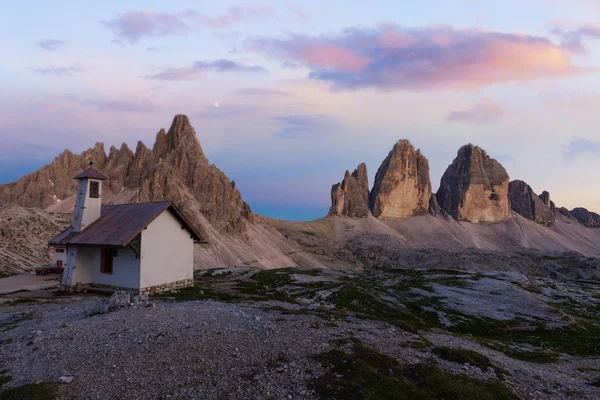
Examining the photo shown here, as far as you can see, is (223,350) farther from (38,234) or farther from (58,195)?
(58,195)

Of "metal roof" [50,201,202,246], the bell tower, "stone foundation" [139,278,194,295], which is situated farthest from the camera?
the bell tower

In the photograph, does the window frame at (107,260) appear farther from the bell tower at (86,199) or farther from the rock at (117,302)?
the rock at (117,302)

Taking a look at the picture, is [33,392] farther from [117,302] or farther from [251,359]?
[117,302]

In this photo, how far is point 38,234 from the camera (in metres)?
81.2

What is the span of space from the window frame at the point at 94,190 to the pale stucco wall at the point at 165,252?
853cm

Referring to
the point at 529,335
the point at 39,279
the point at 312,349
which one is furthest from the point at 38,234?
the point at 529,335

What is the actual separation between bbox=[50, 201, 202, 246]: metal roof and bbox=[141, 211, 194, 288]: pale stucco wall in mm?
854

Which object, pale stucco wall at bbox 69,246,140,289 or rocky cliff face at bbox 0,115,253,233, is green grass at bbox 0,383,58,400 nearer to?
pale stucco wall at bbox 69,246,140,289

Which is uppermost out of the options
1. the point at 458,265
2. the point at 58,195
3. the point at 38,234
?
the point at 58,195

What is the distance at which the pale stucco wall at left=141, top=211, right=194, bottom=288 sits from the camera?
36.2m

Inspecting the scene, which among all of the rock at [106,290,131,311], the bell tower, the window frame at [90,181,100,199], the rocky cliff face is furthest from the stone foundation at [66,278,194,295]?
the rocky cliff face

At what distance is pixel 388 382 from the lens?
14.3m

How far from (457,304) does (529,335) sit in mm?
13626

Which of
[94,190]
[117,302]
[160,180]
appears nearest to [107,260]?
[94,190]
